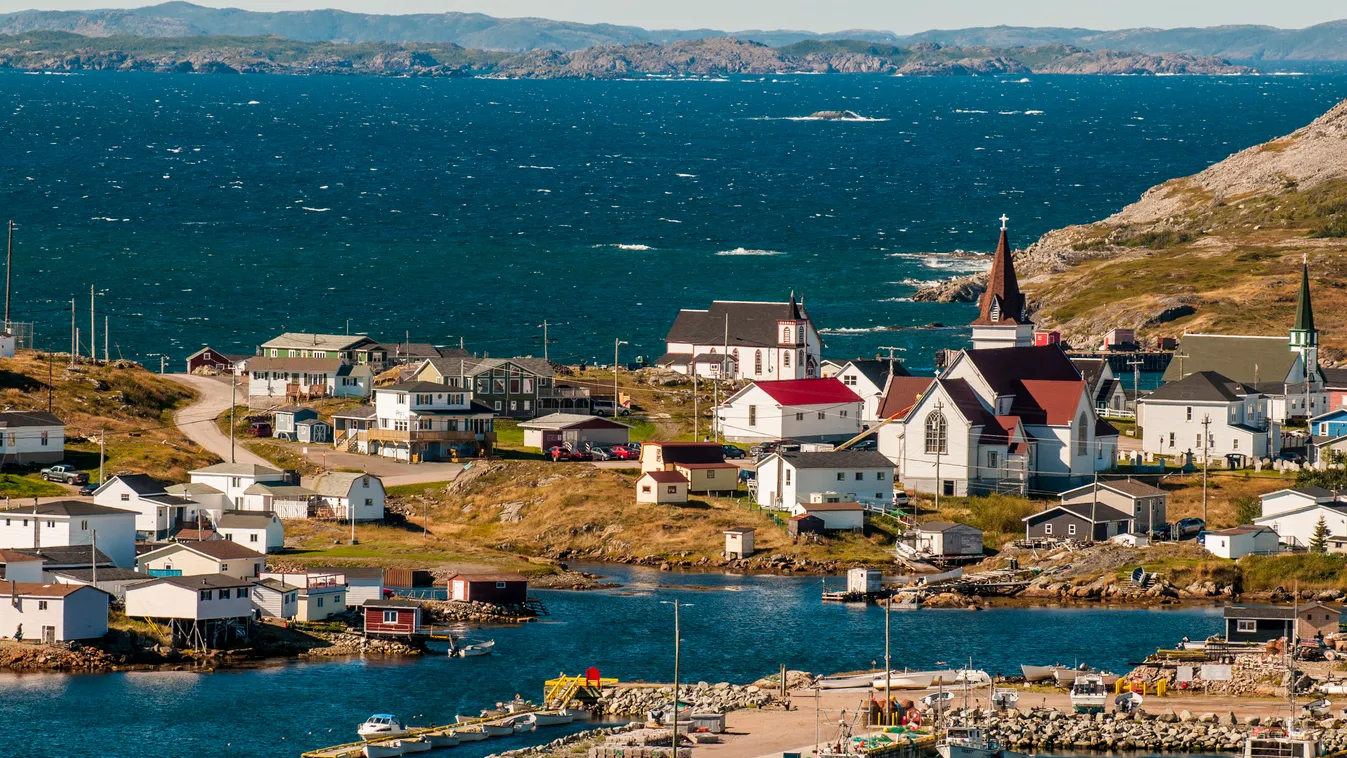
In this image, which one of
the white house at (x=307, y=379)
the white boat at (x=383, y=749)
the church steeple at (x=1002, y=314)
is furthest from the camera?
the white house at (x=307, y=379)

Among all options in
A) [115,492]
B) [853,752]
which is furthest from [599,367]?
[853,752]

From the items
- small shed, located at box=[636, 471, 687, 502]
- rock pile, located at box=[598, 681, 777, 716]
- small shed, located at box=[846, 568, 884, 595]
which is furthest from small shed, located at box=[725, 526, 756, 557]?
rock pile, located at box=[598, 681, 777, 716]

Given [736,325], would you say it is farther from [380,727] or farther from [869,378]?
[380,727]

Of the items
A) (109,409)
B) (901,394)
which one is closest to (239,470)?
(109,409)

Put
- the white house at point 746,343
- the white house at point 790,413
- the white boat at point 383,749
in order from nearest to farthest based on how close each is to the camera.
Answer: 1. the white boat at point 383,749
2. the white house at point 790,413
3. the white house at point 746,343

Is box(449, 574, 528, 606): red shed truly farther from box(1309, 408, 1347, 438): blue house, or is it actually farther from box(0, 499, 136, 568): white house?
box(1309, 408, 1347, 438): blue house

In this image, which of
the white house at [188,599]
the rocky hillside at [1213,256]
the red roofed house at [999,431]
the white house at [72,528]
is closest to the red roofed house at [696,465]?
the red roofed house at [999,431]

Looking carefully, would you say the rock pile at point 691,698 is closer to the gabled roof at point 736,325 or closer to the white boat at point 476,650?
the white boat at point 476,650
